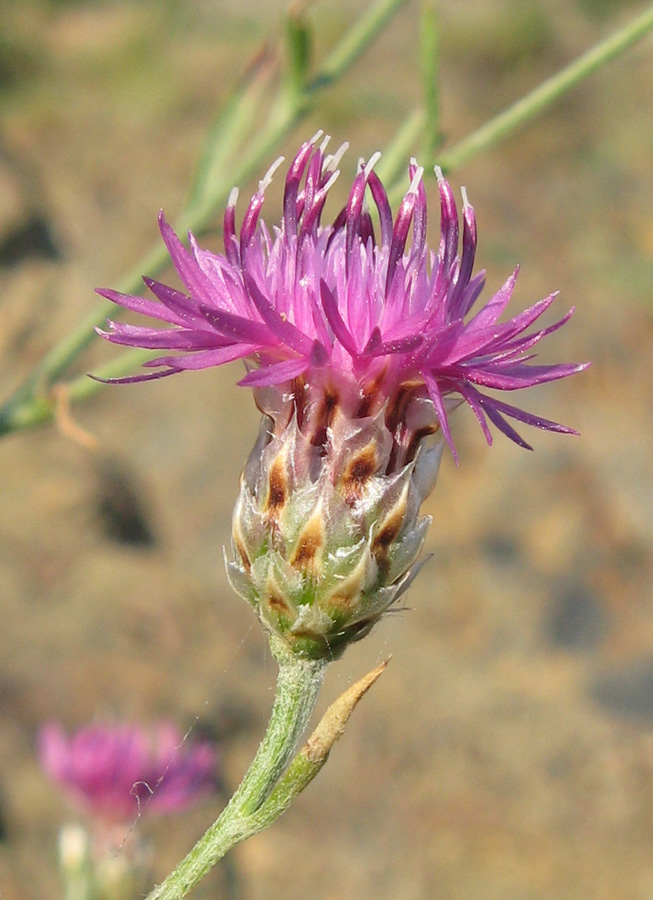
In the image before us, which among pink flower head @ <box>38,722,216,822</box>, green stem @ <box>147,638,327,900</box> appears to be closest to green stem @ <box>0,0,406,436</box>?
green stem @ <box>147,638,327,900</box>

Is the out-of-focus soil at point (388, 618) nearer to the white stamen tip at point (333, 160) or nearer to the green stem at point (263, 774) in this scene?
the green stem at point (263, 774)

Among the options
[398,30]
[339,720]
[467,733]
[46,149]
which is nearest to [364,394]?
[339,720]

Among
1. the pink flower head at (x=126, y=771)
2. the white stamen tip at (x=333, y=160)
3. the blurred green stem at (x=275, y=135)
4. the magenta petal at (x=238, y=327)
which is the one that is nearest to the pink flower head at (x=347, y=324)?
the magenta petal at (x=238, y=327)

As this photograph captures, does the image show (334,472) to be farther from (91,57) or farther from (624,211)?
(91,57)

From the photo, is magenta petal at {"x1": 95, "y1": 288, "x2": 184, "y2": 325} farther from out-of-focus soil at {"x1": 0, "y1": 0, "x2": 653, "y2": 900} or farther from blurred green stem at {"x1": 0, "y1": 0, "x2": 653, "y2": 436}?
out-of-focus soil at {"x1": 0, "y1": 0, "x2": 653, "y2": 900}

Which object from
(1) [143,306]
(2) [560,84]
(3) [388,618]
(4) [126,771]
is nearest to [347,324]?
(1) [143,306]

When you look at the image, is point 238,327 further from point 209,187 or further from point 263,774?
point 209,187
